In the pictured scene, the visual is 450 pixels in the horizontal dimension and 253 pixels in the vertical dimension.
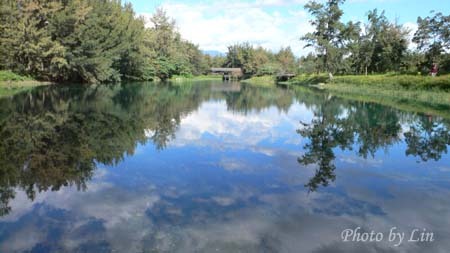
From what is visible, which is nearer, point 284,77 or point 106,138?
point 106,138

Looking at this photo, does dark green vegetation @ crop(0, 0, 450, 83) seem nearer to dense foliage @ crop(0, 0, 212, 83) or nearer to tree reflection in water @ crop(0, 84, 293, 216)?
dense foliage @ crop(0, 0, 212, 83)

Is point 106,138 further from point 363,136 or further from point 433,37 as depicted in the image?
point 433,37

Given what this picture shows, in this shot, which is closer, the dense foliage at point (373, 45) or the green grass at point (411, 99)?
the green grass at point (411, 99)

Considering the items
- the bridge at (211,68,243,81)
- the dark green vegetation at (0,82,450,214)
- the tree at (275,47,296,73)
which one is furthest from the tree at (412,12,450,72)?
the bridge at (211,68,243,81)

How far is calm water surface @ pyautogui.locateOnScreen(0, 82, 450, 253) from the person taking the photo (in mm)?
5059

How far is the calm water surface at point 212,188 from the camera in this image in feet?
16.6

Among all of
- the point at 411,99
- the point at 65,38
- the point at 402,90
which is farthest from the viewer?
the point at 65,38

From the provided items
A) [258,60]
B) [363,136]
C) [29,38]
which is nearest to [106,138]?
[363,136]

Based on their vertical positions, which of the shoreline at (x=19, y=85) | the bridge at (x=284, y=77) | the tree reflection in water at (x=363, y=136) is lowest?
the bridge at (x=284, y=77)

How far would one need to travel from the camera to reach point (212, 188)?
7.33m

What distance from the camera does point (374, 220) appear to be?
19.5 ft

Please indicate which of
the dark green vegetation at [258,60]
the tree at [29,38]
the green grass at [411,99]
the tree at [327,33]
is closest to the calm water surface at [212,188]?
the green grass at [411,99]

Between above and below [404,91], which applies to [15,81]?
above

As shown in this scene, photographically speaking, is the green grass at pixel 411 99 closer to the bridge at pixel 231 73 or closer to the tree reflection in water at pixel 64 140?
the tree reflection in water at pixel 64 140
